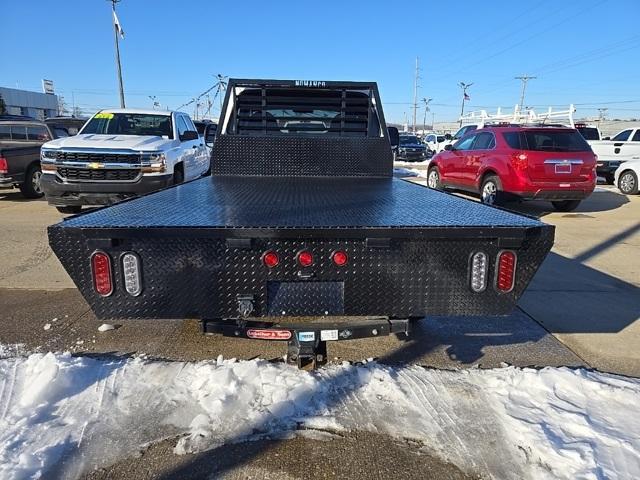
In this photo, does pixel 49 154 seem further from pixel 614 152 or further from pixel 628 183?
pixel 614 152

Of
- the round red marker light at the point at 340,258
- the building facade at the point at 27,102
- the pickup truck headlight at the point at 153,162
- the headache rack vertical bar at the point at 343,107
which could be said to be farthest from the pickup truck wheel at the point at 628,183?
the building facade at the point at 27,102

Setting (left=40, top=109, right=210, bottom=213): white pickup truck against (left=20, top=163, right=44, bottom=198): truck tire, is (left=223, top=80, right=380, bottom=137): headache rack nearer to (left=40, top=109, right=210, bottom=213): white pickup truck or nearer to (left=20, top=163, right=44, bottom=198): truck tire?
(left=40, top=109, right=210, bottom=213): white pickup truck

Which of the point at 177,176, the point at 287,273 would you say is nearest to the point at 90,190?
the point at 177,176

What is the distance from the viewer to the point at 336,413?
2.82 m

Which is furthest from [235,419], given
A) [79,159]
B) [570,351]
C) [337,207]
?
[79,159]

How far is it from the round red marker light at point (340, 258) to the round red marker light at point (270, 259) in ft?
0.97

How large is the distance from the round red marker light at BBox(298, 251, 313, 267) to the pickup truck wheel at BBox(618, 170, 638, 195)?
14.0m

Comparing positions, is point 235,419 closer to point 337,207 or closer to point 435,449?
point 435,449

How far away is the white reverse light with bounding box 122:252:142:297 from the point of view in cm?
246

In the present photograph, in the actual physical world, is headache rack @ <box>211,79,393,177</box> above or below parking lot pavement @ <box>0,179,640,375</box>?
above

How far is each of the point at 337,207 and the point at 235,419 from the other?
143 cm

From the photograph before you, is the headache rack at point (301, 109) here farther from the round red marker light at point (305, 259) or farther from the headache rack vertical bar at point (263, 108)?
the round red marker light at point (305, 259)

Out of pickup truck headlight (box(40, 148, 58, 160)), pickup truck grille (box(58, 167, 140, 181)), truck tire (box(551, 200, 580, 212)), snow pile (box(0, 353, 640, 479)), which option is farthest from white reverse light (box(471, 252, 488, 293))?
truck tire (box(551, 200, 580, 212))

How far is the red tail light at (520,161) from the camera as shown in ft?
31.0
